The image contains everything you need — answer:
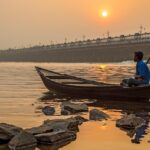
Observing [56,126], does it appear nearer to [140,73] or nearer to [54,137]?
[54,137]

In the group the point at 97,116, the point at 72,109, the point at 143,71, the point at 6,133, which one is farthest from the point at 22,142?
the point at 143,71

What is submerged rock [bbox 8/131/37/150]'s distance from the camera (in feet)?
39.2

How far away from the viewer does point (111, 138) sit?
13.7 meters

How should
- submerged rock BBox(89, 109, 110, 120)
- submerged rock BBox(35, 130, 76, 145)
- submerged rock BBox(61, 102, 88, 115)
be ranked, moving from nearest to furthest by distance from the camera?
submerged rock BBox(35, 130, 76, 145) < submerged rock BBox(89, 109, 110, 120) < submerged rock BBox(61, 102, 88, 115)

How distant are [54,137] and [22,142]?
3.54 feet

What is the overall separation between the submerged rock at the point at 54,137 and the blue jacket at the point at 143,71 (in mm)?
10882

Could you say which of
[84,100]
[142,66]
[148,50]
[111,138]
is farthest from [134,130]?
[148,50]

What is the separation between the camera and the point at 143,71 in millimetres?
23562

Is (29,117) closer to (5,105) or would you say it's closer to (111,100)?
(5,105)

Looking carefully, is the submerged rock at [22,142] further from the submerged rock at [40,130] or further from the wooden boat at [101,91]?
the wooden boat at [101,91]

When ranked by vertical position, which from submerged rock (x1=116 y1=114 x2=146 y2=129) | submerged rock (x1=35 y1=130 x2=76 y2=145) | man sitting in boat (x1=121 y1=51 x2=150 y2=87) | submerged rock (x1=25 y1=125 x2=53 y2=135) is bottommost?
submerged rock (x1=116 y1=114 x2=146 y2=129)

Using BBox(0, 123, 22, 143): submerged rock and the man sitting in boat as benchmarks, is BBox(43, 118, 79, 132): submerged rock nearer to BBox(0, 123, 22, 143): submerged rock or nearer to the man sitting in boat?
BBox(0, 123, 22, 143): submerged rock

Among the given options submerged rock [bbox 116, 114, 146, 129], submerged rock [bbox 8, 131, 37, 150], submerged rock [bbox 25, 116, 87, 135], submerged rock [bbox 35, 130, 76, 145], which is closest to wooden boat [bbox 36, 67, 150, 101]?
submerged rock [bbox 116, 114, 146, 129]

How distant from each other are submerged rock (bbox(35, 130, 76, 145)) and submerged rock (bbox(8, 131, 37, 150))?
284 mm
